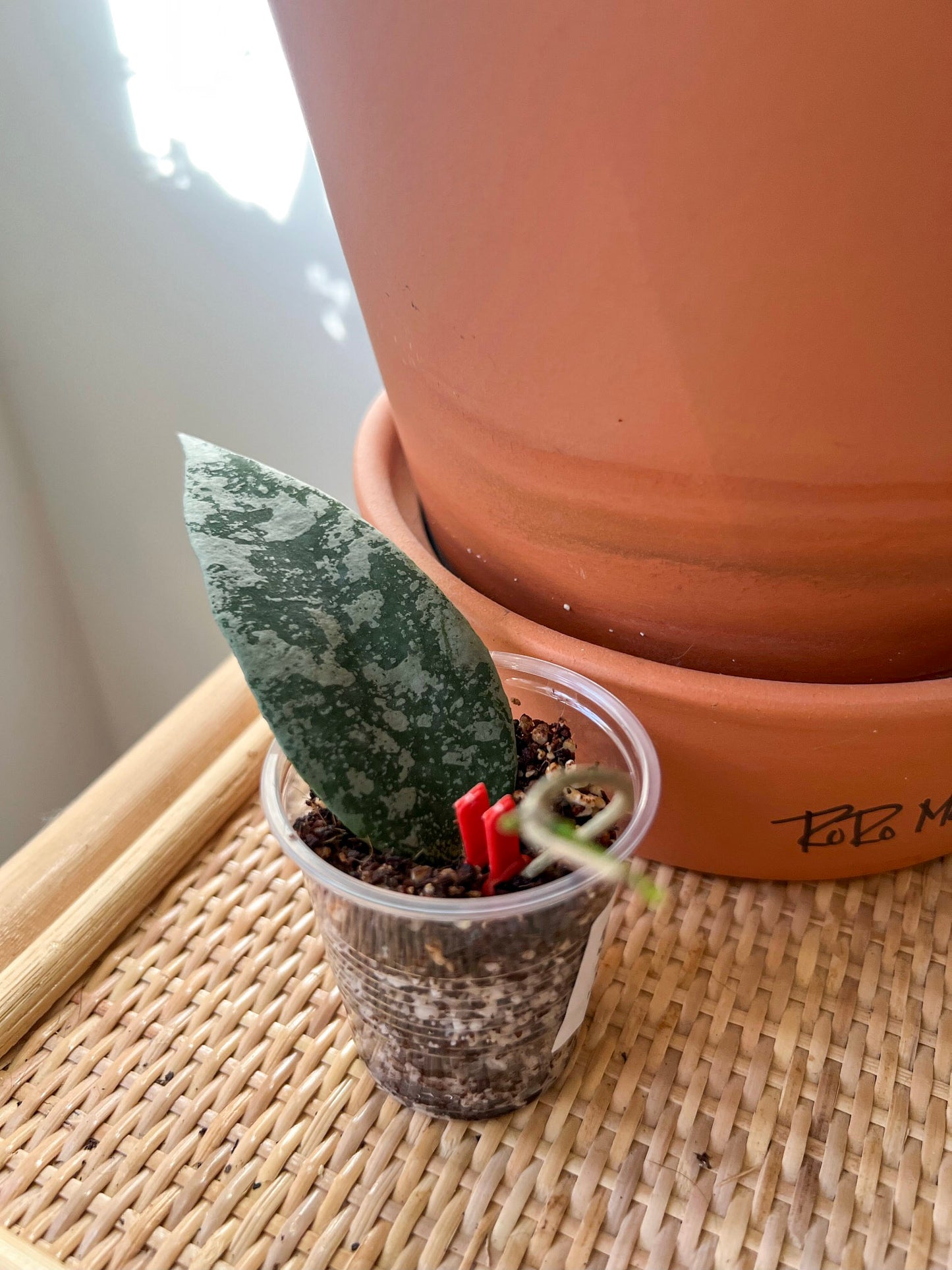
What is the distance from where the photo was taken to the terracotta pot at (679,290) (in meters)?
0.22

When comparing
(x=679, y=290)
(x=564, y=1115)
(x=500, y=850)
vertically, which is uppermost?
(x=679, y=290)

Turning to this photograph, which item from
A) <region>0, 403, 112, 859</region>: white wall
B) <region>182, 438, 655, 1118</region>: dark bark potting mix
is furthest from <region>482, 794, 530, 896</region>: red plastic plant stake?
<region>0, 403, 112, 859</region>: white wall

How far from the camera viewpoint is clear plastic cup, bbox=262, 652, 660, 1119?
0.27 meters

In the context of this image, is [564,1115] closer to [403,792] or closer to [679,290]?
[403,792]

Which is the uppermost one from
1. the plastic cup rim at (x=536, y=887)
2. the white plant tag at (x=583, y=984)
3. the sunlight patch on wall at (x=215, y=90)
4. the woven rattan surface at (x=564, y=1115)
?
the sunlight patch on wall at (x=215, y=90)

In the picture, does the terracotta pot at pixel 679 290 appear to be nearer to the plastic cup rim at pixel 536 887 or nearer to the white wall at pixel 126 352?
the plastic cup rim at pixel 536 887

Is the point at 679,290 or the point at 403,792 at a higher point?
the point at 679,290

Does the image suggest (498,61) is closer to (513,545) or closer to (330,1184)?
(513,545)

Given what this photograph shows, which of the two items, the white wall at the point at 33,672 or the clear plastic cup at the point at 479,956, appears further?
the white wall at the point at 33,672

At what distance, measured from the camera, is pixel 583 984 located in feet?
1.01

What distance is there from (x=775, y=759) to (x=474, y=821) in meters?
0.11

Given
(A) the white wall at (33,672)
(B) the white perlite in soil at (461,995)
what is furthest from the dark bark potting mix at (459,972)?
(A) the white wall at (33,672)

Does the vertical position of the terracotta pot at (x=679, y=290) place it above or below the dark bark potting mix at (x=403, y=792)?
above

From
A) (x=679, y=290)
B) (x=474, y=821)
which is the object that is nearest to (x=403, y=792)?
(x=474, y=821)
